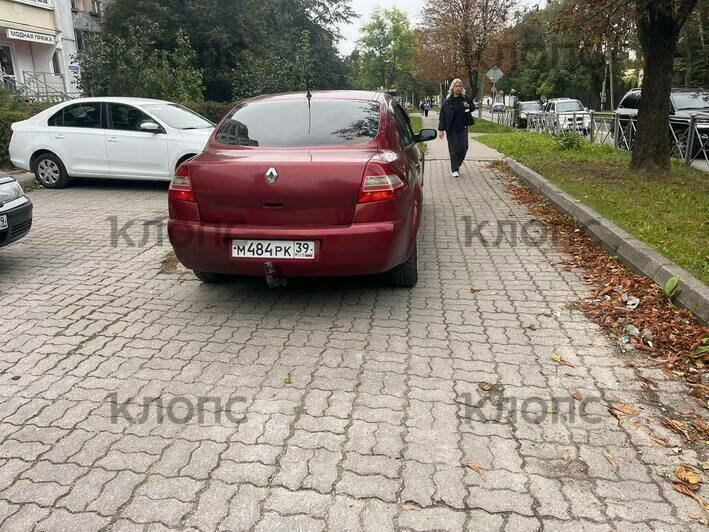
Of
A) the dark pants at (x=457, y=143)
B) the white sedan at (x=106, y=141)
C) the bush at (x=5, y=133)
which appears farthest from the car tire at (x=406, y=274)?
the bush at (x=5, y=133)

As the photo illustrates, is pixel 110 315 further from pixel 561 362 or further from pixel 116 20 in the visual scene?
pixel 116 20

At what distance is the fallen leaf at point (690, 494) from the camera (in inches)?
96.3

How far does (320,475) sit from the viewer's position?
266cm

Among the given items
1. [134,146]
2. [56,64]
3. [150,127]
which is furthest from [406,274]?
[56,64]

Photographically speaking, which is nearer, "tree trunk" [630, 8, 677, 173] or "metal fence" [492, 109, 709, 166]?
"tree trunk" [630, 8, 677, 173]

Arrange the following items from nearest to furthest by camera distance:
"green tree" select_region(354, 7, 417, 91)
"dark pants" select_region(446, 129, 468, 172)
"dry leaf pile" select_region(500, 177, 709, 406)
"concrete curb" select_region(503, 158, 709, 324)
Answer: "dry leaf pile" select_region(500, 177, 709, 406)
"concrete curb" select_region(503, 158, 709, 324)
"dark pants" select_region(446, 129, 468, 172)
"green tree" select_region(354, 7, 417, 91)

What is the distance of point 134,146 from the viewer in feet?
33.5

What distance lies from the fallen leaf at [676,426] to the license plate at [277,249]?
2.37 meters

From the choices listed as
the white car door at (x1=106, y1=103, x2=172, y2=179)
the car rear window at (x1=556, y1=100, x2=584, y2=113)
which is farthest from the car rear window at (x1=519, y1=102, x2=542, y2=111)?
the white car door at (x1=106, y1=103, x2=172, y2=179)

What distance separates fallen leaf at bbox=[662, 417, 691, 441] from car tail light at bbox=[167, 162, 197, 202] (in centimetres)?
332

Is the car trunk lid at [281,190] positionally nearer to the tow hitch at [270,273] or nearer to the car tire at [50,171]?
the tow hitch at [270,273]

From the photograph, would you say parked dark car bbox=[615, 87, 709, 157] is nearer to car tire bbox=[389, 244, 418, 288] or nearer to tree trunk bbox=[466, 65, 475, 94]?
car tire bbox=[389, 244, 418, 288]

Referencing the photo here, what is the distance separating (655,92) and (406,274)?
7542 mm

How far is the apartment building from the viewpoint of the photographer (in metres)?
25.1
